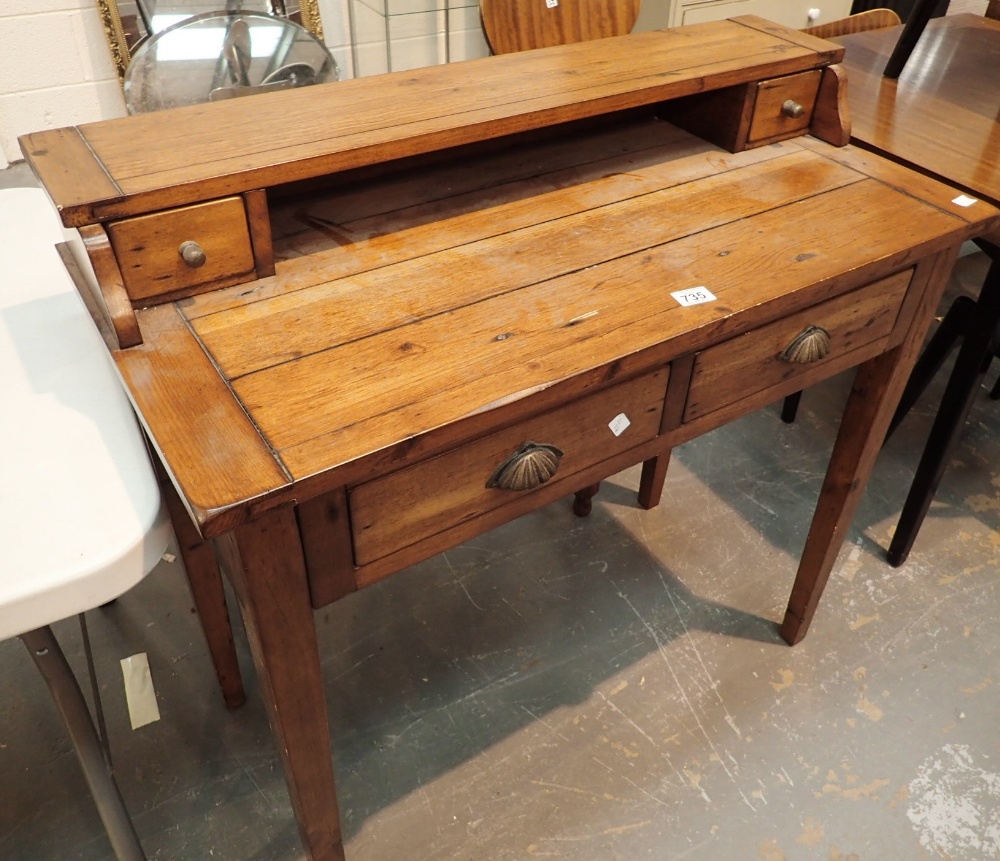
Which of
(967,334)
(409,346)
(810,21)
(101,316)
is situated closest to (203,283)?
(101,316)

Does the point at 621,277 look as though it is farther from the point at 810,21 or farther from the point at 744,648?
the point at 810,21

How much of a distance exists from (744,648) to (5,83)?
2.27m

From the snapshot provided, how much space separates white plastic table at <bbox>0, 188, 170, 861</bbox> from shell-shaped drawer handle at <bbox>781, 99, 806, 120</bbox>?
91 cm

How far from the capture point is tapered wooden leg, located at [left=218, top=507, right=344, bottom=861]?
72 centimetres

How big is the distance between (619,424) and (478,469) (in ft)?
0.56

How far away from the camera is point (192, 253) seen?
84 centimetres

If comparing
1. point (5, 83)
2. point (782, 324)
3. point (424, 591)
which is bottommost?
point (424, 591)

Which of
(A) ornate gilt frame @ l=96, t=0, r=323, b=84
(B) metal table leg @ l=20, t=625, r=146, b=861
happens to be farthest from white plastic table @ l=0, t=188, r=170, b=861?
(A) ornate gilt frame @ l=96, t=0, r=323, b=84

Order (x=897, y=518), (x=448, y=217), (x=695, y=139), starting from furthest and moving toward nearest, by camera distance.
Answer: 1. (x=897, y=518)
2. (x=695, y=139)
3. (x=448, y=217)

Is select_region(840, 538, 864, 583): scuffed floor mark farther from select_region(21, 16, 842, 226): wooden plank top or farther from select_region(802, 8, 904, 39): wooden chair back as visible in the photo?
select_region(802, 8, 904, 39): wooden chair back

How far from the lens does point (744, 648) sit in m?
1.48

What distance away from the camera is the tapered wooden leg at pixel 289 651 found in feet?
2.36

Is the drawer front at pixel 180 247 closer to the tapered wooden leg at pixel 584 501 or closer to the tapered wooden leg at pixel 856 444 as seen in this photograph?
the tapered wooden leg at pixel 856 444

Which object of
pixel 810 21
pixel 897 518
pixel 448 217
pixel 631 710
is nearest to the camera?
pixel 448 217
